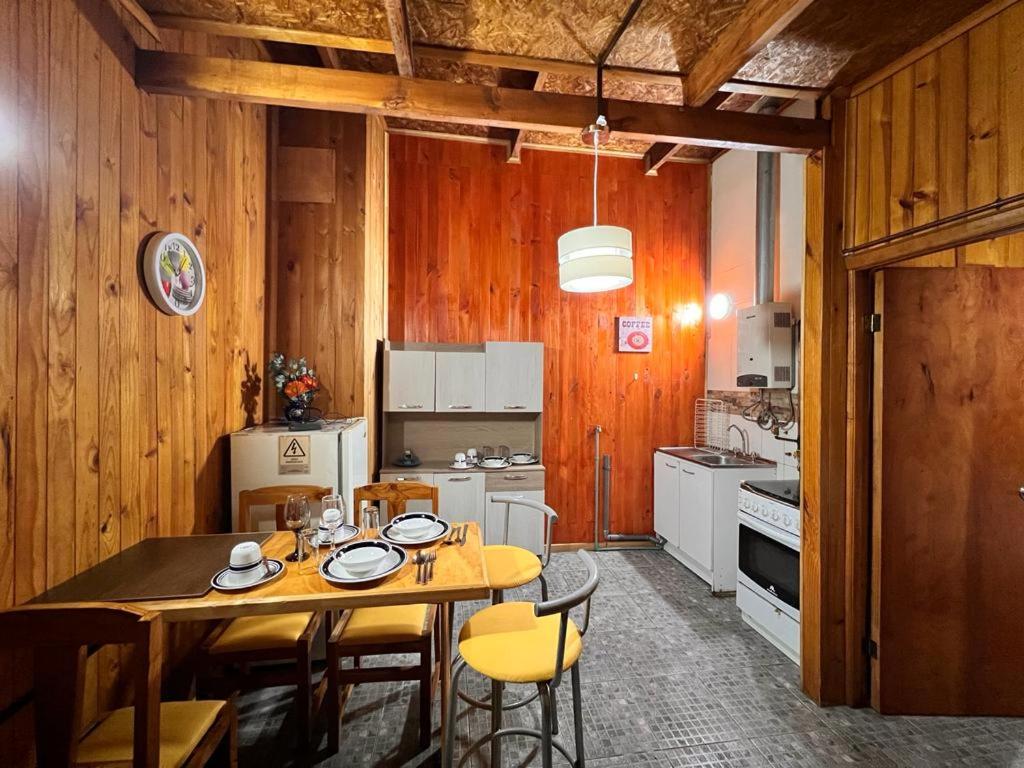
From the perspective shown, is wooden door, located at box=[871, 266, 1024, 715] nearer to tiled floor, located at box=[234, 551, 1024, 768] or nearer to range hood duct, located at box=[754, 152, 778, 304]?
tiled floor, located at box=[234, 551, 1024, 768]

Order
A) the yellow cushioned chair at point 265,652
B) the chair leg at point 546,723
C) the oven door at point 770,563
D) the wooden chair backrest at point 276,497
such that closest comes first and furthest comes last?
the chair leg at point 546,723 < the yellow cushioned chair at point 265,652 < the wooden chair backrest at point 276,497 < the oven door at point 770,563

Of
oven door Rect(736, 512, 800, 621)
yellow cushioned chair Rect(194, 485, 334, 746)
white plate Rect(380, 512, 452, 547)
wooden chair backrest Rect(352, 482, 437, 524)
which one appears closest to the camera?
yellow cushioned chair Rect(194, 485, 334, 746)

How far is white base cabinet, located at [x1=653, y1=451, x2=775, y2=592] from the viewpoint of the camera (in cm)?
310

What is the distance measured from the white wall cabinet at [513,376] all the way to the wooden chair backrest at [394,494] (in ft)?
4.63

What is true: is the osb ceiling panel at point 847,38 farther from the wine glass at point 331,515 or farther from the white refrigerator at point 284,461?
the white refrigerator at point 284,461

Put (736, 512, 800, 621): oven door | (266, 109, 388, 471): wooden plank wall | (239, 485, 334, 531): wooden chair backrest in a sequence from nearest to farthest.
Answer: (239, 485, 334, 531): wooden chair backrest, (736, 512, 800, 621): oven door, (266, 109, 388, 471): wooden plank wall

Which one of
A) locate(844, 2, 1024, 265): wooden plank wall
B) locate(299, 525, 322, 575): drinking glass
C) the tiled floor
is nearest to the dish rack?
the tiled floor

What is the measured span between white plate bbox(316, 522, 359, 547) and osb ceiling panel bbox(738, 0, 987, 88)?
264cm

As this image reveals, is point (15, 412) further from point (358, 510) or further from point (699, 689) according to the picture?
point (699, 689)

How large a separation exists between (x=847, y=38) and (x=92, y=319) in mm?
2961

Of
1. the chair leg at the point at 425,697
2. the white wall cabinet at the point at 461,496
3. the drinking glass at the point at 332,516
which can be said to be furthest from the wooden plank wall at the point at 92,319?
the white wall cabinet at the point at 461,496

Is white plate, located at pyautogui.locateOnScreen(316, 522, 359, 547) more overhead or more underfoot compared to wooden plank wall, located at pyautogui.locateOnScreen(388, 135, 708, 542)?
more underfoot

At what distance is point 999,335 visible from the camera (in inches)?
75.5

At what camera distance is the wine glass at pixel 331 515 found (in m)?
1.68
